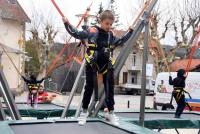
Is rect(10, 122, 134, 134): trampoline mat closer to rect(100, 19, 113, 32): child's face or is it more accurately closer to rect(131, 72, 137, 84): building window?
rect(100, 19, 113, 32): child's face

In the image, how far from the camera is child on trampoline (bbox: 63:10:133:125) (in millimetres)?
3988

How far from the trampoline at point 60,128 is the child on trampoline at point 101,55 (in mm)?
279

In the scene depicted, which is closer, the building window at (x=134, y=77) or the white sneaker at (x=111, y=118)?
the white sneaker at (x=111, y=118)

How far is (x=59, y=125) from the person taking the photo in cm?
360

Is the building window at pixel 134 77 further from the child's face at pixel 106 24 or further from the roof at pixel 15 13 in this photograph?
the child's face at pixel 106 24

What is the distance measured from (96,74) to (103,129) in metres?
0.74

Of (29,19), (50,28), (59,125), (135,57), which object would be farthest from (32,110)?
(135,57)

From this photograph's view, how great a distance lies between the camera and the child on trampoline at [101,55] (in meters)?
3.99

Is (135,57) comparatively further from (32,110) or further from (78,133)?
(78,133)

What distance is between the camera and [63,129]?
3.43 m

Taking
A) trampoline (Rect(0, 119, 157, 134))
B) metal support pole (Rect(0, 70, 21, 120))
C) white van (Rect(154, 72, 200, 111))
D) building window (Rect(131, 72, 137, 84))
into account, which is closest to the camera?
trampoline (Rect(0, 119, 157, 134))

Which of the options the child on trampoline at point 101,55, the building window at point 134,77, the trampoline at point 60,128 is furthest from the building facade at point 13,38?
the trampoline at point 60,128

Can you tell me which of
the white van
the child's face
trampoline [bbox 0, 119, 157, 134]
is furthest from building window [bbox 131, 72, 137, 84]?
trampoline [bbox 0, 119, 157, 134]

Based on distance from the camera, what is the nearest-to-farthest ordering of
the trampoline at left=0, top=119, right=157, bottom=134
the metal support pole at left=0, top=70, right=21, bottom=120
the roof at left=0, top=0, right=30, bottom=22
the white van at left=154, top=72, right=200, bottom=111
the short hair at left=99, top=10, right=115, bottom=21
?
the trampoline at left=0, top=119, right=157, bottom=134
the short hair at left=99, top=10, right=115, bottom=21
the metal support pole at left=0, top=70, right=21, bottom=120
the white van at left=154, top=72, right=200, bottom=111
the roof at left=0, top=0, right=30, bottom=22
